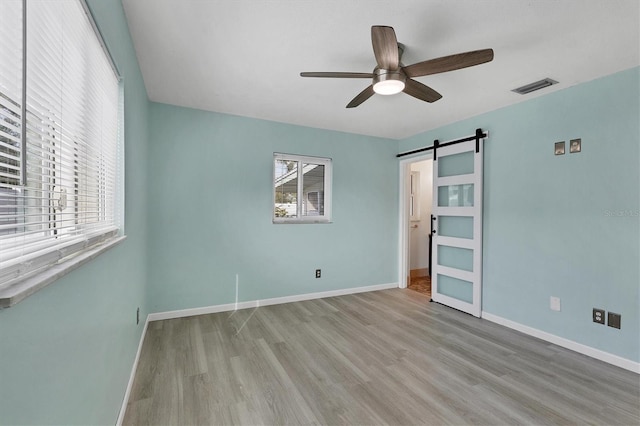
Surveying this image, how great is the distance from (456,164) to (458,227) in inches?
32.7

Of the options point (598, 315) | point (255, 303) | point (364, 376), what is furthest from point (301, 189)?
point (598, 315)

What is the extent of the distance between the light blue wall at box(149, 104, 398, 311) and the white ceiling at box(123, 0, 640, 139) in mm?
586

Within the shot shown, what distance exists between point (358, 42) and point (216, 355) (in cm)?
276

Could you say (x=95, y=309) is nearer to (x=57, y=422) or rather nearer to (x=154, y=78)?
(x=57, y=422)

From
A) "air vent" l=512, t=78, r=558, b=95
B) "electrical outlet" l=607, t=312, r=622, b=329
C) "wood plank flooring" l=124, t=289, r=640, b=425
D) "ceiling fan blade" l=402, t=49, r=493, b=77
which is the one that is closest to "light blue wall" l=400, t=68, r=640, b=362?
"electrical outlet" l=607, t=312, r=622, b=329

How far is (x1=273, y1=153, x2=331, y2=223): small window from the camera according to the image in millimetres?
4004

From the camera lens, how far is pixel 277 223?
394 centimetres

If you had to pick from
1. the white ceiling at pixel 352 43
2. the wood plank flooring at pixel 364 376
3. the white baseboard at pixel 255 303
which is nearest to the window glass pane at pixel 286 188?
the white ceiling at pixel 352 43

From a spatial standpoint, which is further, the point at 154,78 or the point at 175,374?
the point at 154,78

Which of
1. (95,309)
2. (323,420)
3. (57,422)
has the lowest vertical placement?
(323,420)

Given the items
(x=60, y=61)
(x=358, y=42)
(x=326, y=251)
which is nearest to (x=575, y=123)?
(x=358, y=42)

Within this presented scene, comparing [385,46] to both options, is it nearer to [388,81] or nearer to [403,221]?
[388,81]

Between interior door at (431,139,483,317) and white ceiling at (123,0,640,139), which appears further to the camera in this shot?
interior door at (431,139,483,317)

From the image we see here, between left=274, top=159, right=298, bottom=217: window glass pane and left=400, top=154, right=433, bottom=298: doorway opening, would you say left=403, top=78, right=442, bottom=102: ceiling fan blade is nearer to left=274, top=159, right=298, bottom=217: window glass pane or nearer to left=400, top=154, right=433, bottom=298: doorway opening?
left=274, top=159, right=298, bottom=217: window glass pane
